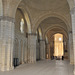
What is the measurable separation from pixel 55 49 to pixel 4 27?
123 feet

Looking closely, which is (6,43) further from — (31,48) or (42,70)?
(31,48)

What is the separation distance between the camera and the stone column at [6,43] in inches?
439

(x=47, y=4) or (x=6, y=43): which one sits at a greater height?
(x=47, y=4)

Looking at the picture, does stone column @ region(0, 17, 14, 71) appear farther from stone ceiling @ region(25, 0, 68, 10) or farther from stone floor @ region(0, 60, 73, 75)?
stone ceiling @ region(25, 0, 68, 10)

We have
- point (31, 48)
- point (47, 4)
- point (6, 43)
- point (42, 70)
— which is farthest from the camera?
point (31, 48)

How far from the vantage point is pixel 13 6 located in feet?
40.1

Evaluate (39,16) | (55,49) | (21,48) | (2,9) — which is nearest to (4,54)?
(2,9)

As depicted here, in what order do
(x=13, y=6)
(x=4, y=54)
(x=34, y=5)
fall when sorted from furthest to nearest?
(x=34, y=5), (x=13, y=6), (x=4, y=54)

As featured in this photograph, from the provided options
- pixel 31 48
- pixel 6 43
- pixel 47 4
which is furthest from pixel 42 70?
pixel 47 4

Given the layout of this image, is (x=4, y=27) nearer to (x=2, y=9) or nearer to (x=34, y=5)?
(x=2, y=9)

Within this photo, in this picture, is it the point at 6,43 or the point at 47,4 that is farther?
the point at 47,4

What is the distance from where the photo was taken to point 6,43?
1137 cm

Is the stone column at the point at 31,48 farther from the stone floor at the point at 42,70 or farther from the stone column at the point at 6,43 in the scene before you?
the stone column at the point at 6,43

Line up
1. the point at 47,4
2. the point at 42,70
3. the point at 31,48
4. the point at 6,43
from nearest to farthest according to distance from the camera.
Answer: the point at 42,70 < the point at 6,43 < the point at 47,4 < the point at 31,48
